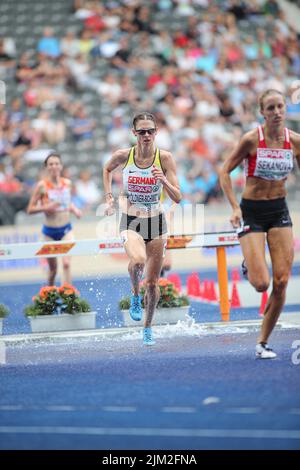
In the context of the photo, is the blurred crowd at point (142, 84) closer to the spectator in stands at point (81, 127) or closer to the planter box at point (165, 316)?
the spectator in stands at point (81, 127)

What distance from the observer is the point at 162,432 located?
6.18 metres

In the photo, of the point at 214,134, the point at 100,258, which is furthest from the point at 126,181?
the point at 214,134

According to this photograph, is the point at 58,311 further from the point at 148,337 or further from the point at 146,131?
the point at 146,131

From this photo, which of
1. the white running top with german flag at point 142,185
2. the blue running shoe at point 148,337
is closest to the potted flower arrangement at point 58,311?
the blue running shoe at point 148,337

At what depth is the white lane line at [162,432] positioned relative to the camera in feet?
19.7

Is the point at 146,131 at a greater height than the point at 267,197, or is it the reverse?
the point at 146,131

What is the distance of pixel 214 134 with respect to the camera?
24.7 meters

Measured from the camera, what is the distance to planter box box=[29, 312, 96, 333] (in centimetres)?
1235

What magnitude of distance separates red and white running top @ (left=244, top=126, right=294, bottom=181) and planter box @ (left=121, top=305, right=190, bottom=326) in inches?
163

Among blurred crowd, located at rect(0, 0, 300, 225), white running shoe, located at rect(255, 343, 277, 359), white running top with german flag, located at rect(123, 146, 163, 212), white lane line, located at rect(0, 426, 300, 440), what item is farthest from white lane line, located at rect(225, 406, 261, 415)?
blurred crowd, located at rect(0, 0, 300, 225)

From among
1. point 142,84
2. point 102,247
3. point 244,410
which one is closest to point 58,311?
point 102,247

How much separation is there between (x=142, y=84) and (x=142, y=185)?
53.3 feet

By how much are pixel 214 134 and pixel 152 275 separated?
1440cm

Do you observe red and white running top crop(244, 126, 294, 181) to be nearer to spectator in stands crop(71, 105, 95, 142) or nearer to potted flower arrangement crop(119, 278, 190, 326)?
potted flower arrangement crop(119, 278, 190, 326)
